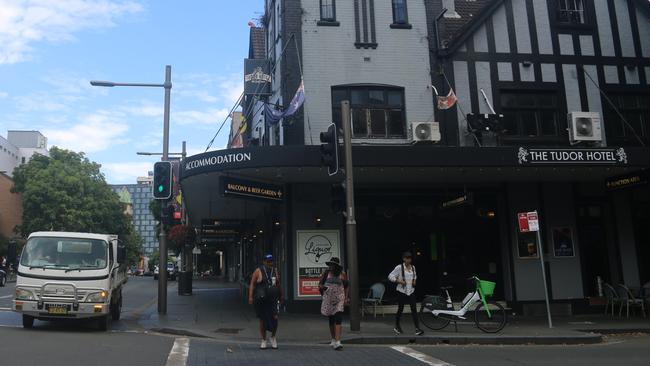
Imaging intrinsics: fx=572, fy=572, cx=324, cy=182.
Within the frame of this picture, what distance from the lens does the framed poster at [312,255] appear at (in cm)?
1611

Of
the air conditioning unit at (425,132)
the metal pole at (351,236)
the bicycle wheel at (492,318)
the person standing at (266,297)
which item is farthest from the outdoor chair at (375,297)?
the person standing at (266,297)

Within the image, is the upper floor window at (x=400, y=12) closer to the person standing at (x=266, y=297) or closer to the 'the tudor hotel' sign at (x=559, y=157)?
the 'the tudor hotel' sign at (x=559, y=157)

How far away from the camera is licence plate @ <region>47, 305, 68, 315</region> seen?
38.9ft

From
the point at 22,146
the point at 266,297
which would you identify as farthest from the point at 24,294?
the point at 22,146

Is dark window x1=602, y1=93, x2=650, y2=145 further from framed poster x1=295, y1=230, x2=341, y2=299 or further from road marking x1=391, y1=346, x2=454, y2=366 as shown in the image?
road marking x1=391, y1=346, x2=454, y2=366

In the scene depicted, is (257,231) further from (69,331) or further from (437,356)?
(437,356)

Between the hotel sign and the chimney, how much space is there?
8.41 meters

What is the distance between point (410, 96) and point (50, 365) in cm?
1223

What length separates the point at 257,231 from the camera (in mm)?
24750

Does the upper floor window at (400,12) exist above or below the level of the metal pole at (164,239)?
above

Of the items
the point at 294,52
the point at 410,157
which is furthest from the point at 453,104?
the point at 294,52

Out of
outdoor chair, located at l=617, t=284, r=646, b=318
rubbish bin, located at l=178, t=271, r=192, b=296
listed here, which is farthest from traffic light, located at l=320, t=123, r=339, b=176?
rubbish bin, located at l=178, t=271, r=192, b=296

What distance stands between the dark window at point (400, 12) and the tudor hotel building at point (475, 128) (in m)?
0.04

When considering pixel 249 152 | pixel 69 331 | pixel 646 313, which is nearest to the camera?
pixel 69 331
